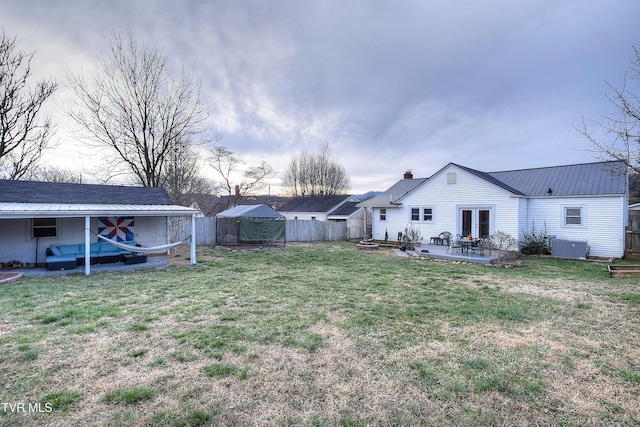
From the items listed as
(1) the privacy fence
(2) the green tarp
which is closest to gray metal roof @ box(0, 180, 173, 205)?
(1) the privacy fence

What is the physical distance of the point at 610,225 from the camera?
12.1 metres

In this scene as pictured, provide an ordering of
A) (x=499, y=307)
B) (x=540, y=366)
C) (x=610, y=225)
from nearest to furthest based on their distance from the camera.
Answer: (x=540, y=366)
(x=499, y=307)
(x=610, y=225)

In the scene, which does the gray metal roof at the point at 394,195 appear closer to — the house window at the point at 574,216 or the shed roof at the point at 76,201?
the house window at the point at 574,216

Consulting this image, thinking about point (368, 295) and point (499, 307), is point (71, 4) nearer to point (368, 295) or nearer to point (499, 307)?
point (368, 295)

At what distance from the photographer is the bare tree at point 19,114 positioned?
12.7 m

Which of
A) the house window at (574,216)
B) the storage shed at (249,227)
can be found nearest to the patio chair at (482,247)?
the house window at (574,216)

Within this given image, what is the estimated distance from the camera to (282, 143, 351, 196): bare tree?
132 ft

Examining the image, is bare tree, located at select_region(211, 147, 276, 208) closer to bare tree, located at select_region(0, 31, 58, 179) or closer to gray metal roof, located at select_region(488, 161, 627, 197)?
bare tree, located at select_region(0, 31, 58, 179)

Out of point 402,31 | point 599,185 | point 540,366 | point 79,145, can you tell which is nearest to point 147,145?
point 79,145

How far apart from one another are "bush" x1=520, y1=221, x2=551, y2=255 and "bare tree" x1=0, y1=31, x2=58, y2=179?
76.4ft

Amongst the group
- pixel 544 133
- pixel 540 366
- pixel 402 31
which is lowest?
pixel 540 366

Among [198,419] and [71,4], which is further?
[71,4]

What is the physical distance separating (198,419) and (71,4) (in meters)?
13.2

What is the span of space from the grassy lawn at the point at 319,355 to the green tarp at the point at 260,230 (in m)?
8.97
